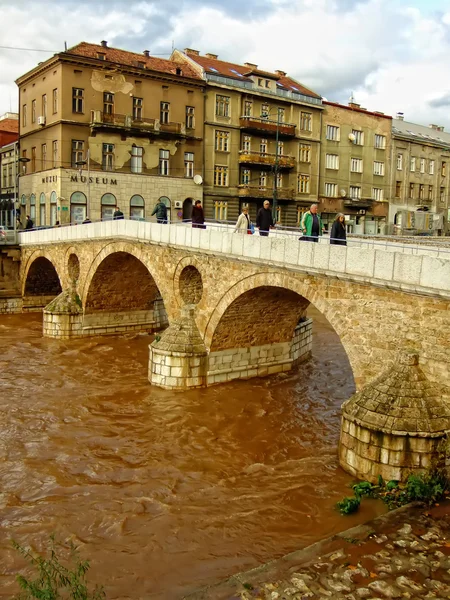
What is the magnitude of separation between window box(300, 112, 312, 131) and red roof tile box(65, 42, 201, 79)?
6.60 meters

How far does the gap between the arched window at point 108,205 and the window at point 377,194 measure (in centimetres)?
1700

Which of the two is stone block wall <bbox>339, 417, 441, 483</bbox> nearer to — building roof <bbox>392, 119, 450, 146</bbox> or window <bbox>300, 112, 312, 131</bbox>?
window <bbox>300, 112, 312, 131</bbox>

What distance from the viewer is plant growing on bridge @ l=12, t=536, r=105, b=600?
5206 mm

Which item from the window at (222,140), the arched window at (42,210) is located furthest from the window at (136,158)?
the arched window at (42,210)

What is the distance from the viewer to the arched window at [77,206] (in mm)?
25922

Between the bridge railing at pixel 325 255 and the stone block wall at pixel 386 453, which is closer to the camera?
the stone block wall at pixel 386 453

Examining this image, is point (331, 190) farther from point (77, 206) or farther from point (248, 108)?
point (77, 206)

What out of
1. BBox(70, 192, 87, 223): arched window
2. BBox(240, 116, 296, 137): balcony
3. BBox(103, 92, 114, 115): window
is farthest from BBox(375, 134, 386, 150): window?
BBox(70, 192, 87, 223): arched window

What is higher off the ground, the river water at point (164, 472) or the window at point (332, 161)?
the window at point (332, 161)

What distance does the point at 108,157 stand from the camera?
1049 inches

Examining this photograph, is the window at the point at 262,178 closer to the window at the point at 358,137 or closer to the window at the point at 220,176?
the window at the point at 220,176

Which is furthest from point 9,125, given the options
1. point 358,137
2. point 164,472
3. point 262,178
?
point 164,472

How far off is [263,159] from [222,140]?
2.40 meters

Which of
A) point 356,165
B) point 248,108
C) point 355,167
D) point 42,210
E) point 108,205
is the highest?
point 248,108
